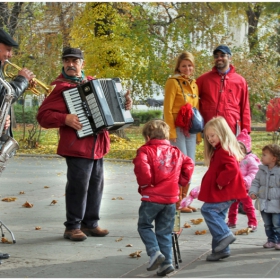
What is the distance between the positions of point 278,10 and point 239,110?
71.2 feet

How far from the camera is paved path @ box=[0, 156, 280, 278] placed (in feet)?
19.0

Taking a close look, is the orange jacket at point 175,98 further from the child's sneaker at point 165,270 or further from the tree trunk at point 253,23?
the tree trunk at point 253,23

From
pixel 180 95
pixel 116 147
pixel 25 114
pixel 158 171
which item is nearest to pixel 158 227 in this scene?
pixel 158 171

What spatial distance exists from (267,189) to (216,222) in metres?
0.76

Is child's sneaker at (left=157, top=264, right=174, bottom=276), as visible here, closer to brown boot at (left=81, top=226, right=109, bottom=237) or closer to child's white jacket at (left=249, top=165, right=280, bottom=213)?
child's white jacket at (left=249, top=165, right=280, bottom=213)

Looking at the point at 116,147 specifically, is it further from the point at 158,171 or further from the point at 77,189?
the point at 158,171

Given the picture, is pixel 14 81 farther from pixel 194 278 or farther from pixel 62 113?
pixel 194 278

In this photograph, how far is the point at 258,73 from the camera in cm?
1823

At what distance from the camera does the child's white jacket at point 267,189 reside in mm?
6672

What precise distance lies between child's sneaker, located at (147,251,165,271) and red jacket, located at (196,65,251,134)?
10.4ft

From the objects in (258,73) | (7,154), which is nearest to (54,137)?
(258,73)

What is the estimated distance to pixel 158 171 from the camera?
5.74 meters

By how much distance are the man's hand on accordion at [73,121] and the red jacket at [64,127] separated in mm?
44

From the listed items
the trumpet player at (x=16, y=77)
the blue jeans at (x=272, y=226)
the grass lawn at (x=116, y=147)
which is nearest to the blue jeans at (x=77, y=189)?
the trumpet player at (x=16, y=77)
